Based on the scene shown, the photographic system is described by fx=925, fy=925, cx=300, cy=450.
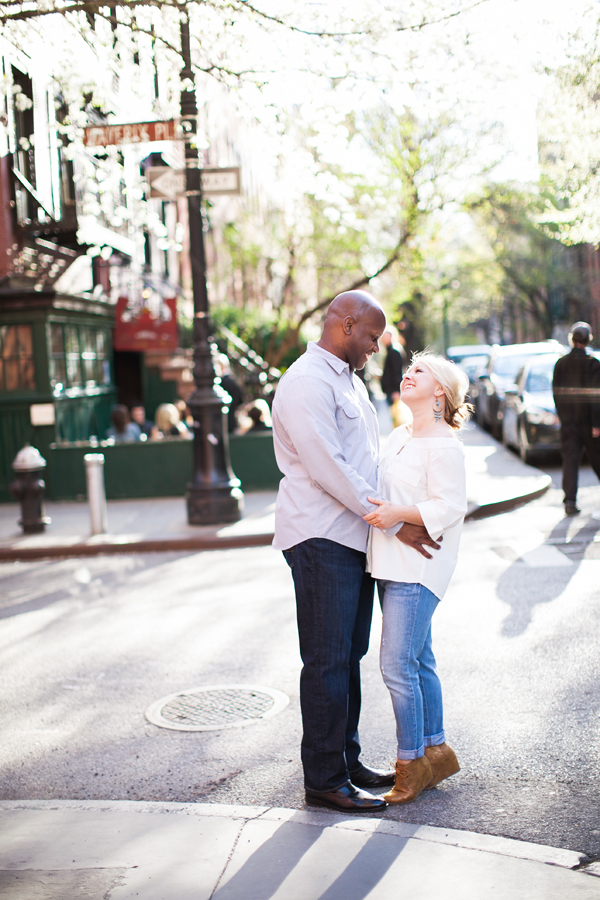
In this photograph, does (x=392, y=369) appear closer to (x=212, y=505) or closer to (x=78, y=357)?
(x=212, y=505)

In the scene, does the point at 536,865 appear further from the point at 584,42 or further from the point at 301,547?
the point at 584,42

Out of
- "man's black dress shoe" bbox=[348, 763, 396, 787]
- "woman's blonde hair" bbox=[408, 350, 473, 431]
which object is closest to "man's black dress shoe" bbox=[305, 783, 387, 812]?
"man's black dress shoe" bbox=[348, 763, 396, 787]

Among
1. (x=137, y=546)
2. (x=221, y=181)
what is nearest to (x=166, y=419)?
(x=221, y=181)

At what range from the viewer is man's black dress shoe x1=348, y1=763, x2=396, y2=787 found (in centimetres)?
371


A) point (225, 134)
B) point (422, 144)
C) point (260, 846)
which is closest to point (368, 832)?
point (260, 846)

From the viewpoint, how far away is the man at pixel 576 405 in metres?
9.50

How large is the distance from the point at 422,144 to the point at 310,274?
10710 mm

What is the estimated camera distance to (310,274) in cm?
2931

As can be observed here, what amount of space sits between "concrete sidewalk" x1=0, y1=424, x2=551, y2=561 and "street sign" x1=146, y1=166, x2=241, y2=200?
384cm

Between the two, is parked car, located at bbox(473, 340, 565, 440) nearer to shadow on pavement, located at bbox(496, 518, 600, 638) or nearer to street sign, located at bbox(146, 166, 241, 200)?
street sign, located at bbox(146, 166, 241, 200)

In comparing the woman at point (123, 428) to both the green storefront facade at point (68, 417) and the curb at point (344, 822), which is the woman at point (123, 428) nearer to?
the green storefront facade at point (68, 417)

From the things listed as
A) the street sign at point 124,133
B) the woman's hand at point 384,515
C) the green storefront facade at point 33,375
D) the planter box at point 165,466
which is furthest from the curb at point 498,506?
the woman's hand at point 384,515

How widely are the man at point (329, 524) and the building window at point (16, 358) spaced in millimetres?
11731

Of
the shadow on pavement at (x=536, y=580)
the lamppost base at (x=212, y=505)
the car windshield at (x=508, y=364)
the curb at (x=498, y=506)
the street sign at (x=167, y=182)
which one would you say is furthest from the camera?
the car windshield at (x=508, y=364)
